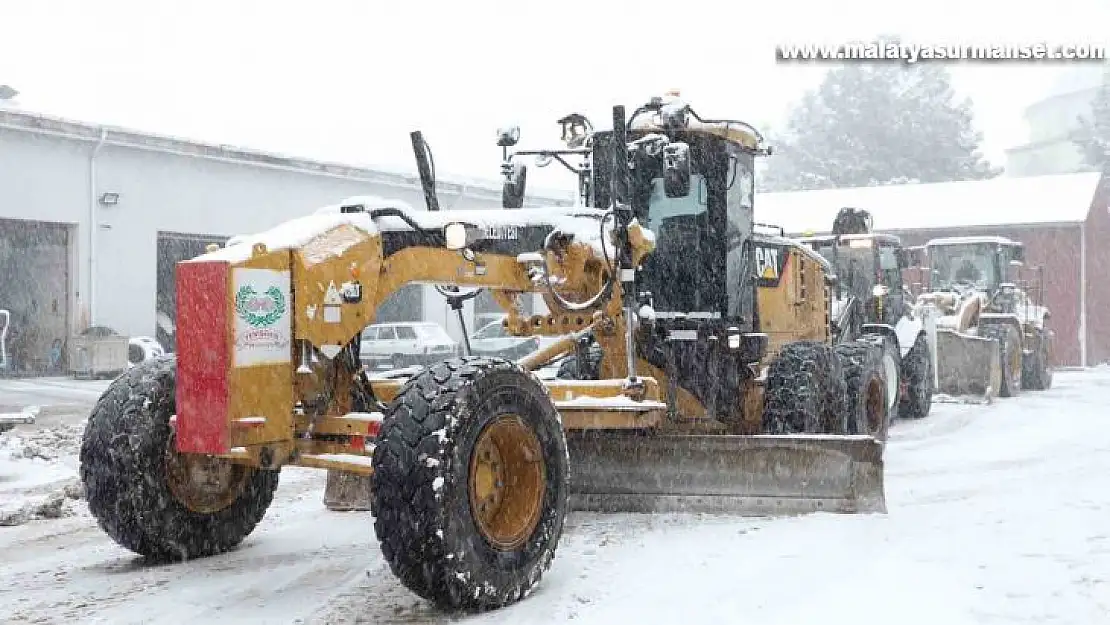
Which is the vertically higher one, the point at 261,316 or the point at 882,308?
the point at 882,308

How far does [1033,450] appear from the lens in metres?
11.7

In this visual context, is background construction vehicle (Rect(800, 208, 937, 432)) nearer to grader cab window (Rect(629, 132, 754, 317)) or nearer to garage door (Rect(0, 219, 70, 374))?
grader cab window (Rect(629, 132, 754, 317))

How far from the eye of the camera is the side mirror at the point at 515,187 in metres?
8.03

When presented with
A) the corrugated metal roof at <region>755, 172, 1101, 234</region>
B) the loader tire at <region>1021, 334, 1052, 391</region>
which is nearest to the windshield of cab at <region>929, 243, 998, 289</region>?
the loader tire at <region>1021, 334, 1052, 391</region>

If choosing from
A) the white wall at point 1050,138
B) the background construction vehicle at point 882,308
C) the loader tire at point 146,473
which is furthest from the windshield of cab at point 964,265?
the white wall at point 1050,138

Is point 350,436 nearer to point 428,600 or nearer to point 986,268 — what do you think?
point 428,600

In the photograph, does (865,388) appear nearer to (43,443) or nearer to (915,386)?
(915,386)

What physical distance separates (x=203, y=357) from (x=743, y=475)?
3544 millimetres

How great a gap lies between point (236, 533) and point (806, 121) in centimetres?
6022

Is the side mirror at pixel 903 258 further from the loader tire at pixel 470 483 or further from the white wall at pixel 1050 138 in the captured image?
the white wall at pixel 1050 138

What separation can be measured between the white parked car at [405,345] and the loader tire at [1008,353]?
37.5 ft

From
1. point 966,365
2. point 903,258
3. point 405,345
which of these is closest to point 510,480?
point 903,258

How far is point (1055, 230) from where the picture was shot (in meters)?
32.9

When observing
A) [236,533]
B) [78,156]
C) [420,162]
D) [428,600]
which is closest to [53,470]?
[236,533]
